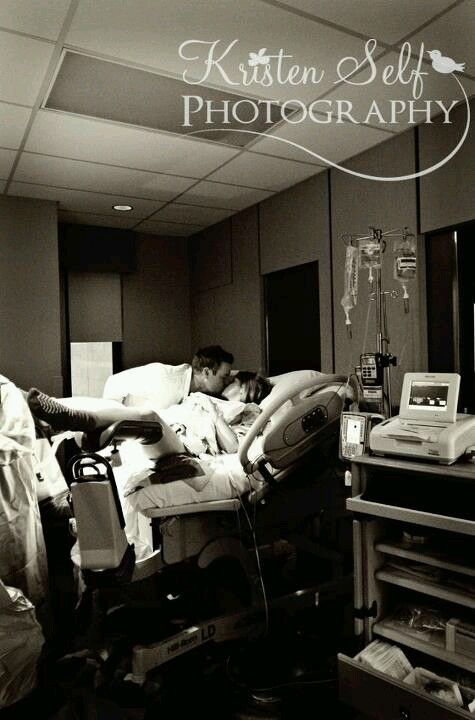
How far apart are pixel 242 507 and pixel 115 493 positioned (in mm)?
625

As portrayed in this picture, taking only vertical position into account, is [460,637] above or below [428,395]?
below

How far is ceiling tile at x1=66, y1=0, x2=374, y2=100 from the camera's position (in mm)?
2133

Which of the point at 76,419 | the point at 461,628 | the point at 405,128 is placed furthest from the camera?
the point at 405,128

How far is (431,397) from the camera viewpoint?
2.12m

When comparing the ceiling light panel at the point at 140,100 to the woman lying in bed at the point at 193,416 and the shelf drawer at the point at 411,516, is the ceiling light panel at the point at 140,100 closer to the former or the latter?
the woman lying in bed at the point at 193,416

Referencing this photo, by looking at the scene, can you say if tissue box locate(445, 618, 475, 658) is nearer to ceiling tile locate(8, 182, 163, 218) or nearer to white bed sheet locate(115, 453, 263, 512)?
white bed sheet locate(115, 453, 263, 512)

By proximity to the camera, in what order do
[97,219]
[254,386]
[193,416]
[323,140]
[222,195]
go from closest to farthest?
[193,416] < [323,140] < [254,386] < [222,195] < [97,219]

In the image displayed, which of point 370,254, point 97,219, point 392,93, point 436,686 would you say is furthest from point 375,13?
point 97,219

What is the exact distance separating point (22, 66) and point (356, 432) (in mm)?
2250

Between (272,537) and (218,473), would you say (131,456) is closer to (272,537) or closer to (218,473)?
(218,473)

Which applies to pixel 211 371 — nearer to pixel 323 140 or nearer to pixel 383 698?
pixel 323 140

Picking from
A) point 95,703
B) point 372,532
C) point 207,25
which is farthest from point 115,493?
point 207,25

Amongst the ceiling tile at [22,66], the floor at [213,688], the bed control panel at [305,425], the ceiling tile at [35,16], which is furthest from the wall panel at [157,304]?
the floor at [213,688]

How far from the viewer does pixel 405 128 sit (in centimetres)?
326
